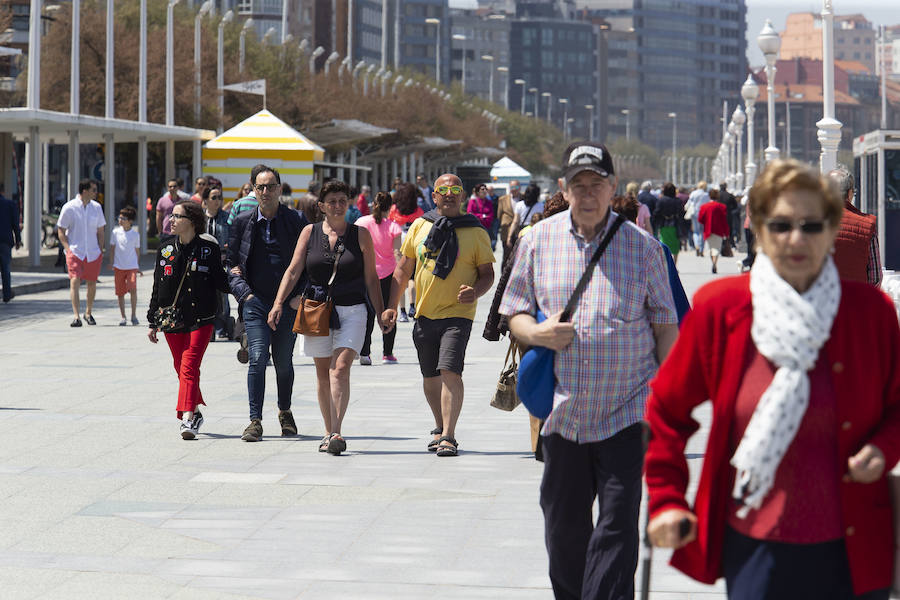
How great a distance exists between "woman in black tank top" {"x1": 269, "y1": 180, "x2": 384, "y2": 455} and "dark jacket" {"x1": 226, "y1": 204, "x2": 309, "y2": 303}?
0.46 m

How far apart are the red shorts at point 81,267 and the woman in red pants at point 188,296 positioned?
8452 millimetres

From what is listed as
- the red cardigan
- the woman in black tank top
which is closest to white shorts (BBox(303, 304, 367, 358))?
the woman in black tank top

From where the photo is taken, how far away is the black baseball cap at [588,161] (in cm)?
520

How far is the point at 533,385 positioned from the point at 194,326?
5.58 m

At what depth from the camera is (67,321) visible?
1998 cm

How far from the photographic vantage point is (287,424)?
1062 centimetres

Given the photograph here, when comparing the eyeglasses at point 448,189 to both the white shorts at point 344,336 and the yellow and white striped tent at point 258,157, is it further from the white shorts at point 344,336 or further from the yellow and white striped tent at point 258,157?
the yellow and white striped tent at point 258,157

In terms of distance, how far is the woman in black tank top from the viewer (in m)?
9.79

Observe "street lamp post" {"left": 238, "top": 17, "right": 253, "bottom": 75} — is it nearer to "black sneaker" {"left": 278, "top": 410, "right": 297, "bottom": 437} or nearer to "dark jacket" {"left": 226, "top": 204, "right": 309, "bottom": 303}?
"dark jacket" {"left": 226, "top": 204, "right": 309, "bottom": 303}

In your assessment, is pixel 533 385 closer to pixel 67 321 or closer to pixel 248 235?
pixel 248 235

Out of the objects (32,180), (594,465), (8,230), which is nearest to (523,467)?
(594,465)

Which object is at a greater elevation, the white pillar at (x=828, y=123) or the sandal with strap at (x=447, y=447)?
the white pillar at (x=828, y=123)

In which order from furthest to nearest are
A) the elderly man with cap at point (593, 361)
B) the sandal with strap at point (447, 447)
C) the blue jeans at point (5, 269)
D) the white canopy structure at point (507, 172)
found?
the white canopy structure at point (507, 172)
the blue jeans at point (5, 269)
the sandal with strap at point (447, 447)
the elderly man with cap at point (593, 361)

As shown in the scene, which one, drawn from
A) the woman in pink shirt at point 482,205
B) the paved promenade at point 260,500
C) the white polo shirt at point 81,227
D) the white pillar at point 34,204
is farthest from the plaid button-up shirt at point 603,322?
the woman in pink shirt at point 482,205
